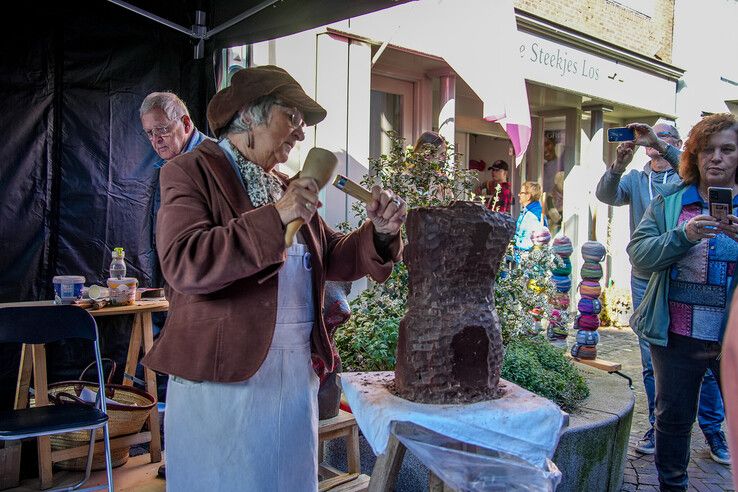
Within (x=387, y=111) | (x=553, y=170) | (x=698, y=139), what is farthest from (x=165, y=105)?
(x=553, y=170)

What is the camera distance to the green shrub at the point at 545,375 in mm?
3832

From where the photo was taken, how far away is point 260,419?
1944 millimetres

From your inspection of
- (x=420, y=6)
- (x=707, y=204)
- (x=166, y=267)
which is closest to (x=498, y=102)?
(x=420, y=6)

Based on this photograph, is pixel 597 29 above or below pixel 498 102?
above

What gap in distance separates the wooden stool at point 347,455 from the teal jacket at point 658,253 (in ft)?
5.12

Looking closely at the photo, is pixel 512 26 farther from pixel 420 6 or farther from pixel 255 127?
pixel 255 127

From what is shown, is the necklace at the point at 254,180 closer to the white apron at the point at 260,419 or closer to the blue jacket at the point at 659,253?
the white apron at the point at 260,419

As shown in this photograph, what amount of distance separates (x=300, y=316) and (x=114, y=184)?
280 centimetres

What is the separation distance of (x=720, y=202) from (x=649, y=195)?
1.75 m

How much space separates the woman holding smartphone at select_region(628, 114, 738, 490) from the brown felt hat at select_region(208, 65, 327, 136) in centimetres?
198

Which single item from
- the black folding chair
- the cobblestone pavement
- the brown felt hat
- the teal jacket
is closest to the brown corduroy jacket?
the brown felt hat

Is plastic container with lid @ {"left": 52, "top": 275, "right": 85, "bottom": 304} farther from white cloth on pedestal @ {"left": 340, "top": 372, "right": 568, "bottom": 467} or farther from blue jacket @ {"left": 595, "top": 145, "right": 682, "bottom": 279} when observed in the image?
blue jacket @ {"left": 595, "top": 145, "right": 682, "bottom": 279}

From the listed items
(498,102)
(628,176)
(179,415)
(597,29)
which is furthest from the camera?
(597,29)

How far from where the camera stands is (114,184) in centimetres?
Result: 434
